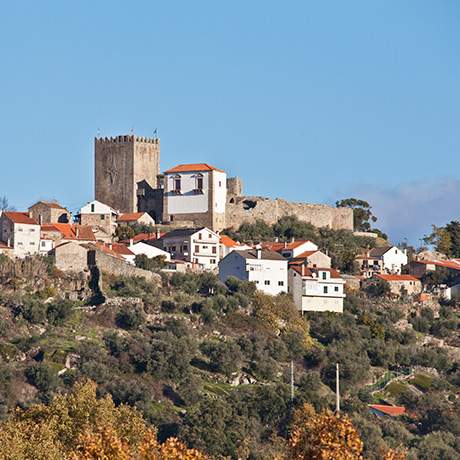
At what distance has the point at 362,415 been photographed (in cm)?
6669

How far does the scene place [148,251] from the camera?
275 ft

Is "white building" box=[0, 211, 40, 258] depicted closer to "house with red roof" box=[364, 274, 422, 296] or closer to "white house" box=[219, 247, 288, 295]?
"white house" box=[219, 247, 288, 295]

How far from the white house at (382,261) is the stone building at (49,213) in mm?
14805

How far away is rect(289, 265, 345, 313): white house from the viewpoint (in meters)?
81.4

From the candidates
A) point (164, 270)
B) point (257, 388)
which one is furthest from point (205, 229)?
point (257, 388)

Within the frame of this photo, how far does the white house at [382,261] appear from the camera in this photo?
9203cm

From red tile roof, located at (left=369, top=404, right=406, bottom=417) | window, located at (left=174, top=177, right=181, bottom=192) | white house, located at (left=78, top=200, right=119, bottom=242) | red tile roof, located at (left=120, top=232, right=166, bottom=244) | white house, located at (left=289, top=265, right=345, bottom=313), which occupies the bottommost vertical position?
red tile roof, located at (left=369, top=404, right=406, bottom=417)

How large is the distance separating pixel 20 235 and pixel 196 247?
879cm

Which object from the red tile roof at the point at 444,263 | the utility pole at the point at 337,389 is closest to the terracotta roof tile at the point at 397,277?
the red tile roof at the point at 444,263

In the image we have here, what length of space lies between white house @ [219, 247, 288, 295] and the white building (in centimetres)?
843

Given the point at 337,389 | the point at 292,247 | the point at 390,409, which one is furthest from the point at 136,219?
the point at 390,409

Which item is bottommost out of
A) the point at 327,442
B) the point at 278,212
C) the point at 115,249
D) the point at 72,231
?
the point at 327,442

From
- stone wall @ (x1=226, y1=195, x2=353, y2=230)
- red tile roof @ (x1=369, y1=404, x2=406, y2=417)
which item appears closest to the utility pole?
red tile roof @ (x1=369, y1=404, x2=406, y2=417)

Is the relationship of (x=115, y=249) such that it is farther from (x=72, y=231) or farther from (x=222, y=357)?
(x=222, y=357)
